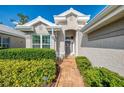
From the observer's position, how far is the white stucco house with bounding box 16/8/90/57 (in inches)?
502

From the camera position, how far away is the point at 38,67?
572 cm

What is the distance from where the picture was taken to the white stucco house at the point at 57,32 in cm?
1275

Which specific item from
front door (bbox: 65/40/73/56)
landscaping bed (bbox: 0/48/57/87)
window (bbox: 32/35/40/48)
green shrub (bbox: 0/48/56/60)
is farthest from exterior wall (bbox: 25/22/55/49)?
landscaping bed (bbox: 0/48/57/87)

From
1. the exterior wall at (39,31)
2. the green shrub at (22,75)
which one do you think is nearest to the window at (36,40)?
the exterior wall at (39,31)

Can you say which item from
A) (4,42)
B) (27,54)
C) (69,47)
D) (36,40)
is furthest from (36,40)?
(69,47)

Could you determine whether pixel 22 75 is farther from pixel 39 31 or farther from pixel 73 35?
pixel 73 35

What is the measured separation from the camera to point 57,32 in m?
14.1

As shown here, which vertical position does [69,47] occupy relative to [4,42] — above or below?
below

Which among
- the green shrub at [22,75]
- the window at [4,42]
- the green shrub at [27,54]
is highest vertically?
the window at [4,42]

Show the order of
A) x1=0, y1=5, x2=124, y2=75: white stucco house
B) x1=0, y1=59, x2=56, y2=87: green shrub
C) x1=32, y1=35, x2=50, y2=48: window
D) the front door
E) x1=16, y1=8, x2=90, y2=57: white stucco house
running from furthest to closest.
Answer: the front door, x1=32, y1=35, x2=50, y2=48: window, x1=16, y1=8, x2=90, y2=57: white stucco house, x1=0, y1=5, x2=124, y2=75: white stucco house, x1=0, y1=59, x2=56, y2=87: green shrub

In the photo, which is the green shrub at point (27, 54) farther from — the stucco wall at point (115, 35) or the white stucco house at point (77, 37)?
the stucco wall at point (115, 35)

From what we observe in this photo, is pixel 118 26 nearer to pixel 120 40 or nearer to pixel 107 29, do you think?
pixel 120 40

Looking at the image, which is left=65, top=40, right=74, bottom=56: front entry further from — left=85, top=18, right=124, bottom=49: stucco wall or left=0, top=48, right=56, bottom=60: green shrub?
left=85, top=18, right=124, bottom=49: stucco wall
